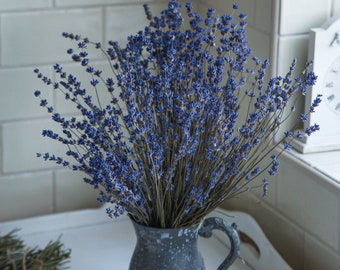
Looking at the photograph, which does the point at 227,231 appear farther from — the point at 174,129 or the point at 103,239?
the point at 103,239

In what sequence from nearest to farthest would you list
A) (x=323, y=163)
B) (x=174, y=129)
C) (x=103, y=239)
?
(x=174, y=129) → (x=323, y=163) → (x=103, y=239)

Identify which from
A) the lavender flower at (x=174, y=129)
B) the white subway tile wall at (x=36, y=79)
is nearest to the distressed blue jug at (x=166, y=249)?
the lavender flower at (x=174, y=129)

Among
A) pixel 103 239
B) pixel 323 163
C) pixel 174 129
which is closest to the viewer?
pixel 174 129

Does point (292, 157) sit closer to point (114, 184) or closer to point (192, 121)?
point (192, 121)

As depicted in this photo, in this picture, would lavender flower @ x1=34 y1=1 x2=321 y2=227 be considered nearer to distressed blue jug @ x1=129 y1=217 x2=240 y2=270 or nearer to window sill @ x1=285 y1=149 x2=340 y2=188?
distressed blue jug @ x1=129 y1=217 x2=240 y2=270

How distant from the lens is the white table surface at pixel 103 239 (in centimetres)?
126

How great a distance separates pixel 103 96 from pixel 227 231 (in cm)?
50

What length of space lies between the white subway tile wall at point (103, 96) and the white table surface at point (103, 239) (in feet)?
0.18

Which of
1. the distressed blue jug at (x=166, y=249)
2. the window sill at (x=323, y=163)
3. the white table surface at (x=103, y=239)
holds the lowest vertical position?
the white table surface at (x=103, y=239)

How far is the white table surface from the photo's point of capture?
4.15 ft

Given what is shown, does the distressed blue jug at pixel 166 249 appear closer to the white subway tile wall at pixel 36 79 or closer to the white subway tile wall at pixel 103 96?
the white subway tile wall at pixel 103 96

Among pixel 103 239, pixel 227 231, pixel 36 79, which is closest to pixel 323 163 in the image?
pixel 227 231

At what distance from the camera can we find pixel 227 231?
1.06 metres

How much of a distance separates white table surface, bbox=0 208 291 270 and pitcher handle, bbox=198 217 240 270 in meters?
0.17
